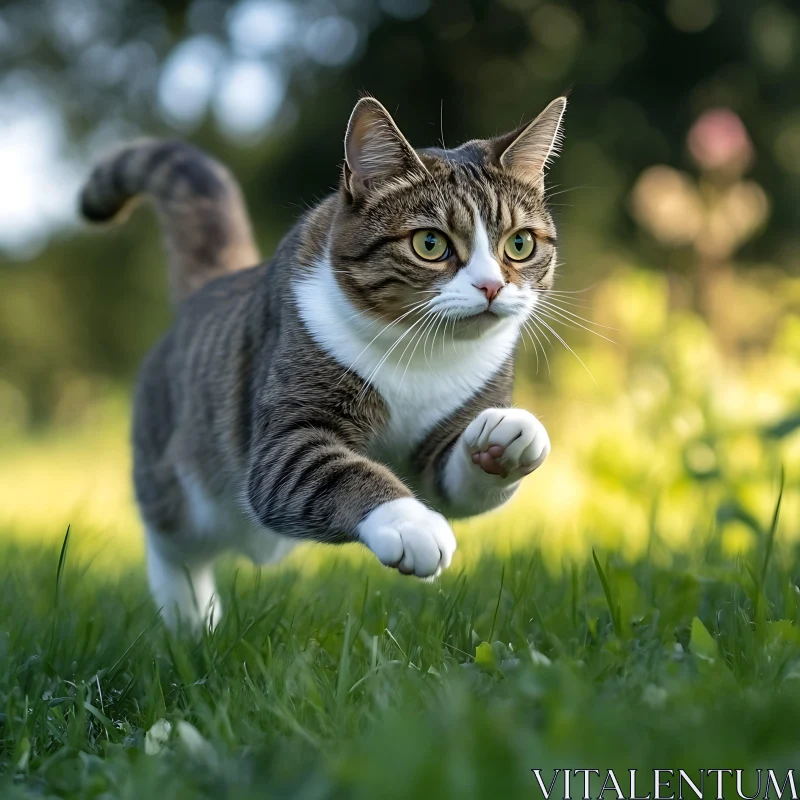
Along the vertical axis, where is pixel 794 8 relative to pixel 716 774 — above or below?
above

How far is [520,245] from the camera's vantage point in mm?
2559

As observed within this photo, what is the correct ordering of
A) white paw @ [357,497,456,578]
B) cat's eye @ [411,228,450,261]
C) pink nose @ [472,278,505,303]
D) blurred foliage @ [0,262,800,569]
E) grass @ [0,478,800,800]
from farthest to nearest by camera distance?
blurred foliage @ [0,262,800,569]
cat's eye @ [411,228,450,261]
pink nose @ [472,278,505,303]
white paw @ [357,497,456,578]
grass @ [0,478,800,800]

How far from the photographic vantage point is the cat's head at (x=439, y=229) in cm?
236

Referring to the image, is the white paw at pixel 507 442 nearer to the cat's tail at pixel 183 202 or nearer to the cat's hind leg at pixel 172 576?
the cat's hind leg at pixel 172 576

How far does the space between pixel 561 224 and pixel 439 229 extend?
1.59 m

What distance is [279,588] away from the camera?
2.80 m

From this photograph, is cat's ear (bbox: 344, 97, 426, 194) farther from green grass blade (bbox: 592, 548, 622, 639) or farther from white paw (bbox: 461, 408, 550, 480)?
green grass blade (bbox: 592, 548, 622, 639)

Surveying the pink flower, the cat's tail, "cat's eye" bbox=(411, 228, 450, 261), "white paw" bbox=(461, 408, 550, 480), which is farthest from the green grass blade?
the pink flower

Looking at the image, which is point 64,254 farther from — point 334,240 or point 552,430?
point 334,240

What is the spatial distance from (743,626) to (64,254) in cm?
964

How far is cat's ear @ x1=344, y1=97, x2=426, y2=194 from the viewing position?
246cm

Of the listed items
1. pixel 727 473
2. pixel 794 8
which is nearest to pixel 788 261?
pixel 794 8

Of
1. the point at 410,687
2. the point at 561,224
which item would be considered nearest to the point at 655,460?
the point at 561,224

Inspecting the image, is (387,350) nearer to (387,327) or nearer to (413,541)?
(387,327)
